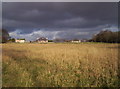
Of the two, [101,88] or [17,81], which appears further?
[17,81]

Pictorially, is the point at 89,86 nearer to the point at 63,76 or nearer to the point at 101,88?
the point at 101,88

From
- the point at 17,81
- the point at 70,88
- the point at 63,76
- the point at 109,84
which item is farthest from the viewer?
the point at 63,76

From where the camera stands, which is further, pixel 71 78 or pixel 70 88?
pixel 71 78

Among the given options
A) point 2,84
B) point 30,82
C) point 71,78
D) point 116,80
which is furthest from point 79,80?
point 2,84

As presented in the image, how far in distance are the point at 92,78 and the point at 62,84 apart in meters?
1.44

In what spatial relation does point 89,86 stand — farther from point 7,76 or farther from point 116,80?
point 7,76

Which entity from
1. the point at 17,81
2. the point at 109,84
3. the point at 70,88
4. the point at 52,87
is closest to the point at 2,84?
the point at 17,81

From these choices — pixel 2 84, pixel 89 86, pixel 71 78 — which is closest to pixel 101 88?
pixel 89 86

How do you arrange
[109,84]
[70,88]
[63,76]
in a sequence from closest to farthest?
A: 1. [70,88]
2. [109,84]
3. [63,76]

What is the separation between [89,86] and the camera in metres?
4.42

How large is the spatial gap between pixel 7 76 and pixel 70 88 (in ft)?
9.87

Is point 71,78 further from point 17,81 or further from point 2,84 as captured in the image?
point 2,84

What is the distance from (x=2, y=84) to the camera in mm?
4699

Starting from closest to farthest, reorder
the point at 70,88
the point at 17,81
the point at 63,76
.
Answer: the point at 70,88
the point at 17,81
the point at 63,76
